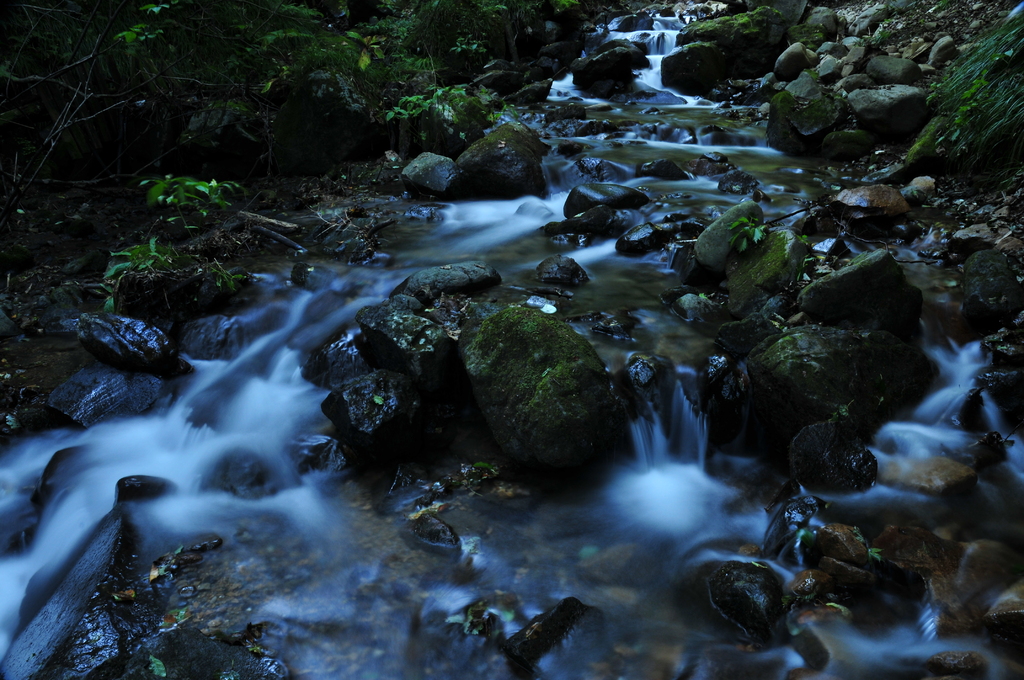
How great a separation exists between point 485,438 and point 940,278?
4.57 m

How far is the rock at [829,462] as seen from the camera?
3.68 metres

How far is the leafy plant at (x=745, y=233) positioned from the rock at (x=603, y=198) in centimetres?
207

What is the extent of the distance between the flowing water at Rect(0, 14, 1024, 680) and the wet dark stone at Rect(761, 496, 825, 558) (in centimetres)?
11

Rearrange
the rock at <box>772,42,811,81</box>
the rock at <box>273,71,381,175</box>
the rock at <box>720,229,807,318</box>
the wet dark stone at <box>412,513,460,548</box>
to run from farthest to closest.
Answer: the rock at <box>772,42,811,81</box> → the rock at <box>273,71,381,175</box> → the rock at <box>720,229,807,318</box> → the wet dark stone at <box>412,513,460,548</box>

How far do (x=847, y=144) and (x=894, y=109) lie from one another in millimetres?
715

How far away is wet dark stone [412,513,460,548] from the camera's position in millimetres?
3529

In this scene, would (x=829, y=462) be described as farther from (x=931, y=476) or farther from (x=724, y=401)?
(x=724, y=401)

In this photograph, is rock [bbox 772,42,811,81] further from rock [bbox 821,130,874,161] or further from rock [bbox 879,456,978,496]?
rock [bbox 879,456,978,496]

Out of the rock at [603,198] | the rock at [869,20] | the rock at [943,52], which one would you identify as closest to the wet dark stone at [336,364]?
the rock at [603,198]

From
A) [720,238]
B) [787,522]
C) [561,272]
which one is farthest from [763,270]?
[787,522]

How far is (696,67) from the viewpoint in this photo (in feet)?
45.7

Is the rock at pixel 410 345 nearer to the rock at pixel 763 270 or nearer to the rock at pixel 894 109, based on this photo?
the rock at pixel 763 270

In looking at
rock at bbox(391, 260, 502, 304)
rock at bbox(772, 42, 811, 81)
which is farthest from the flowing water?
rock at bbox(772, 42, 811, 81)

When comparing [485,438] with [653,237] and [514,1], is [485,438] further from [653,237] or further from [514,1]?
[514,1]
